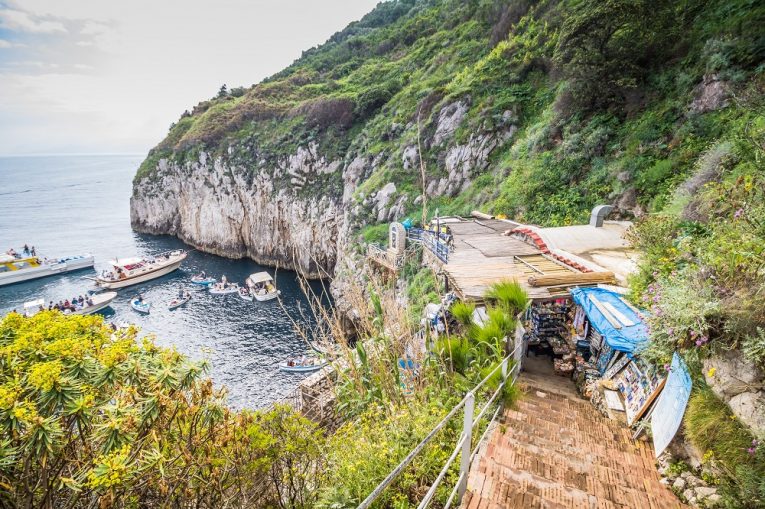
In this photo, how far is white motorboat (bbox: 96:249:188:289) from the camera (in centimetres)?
A: 3516

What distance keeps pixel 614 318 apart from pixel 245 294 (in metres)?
31.8

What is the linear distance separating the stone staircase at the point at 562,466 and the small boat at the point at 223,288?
108 ft

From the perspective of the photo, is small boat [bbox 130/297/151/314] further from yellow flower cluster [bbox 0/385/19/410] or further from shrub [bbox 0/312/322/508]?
yellow flower cluster [bbox 0/385/19/410]

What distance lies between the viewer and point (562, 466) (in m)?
4.57

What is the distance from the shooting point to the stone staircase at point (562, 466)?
3.97m

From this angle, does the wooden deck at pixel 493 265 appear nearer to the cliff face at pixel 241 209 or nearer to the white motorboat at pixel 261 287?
the cliff face at pixel 241 209

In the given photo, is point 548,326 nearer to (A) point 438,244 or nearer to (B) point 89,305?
(A) point 438,244

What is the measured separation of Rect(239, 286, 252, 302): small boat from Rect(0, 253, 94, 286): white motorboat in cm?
2389

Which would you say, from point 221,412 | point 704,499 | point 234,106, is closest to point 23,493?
point 221,412

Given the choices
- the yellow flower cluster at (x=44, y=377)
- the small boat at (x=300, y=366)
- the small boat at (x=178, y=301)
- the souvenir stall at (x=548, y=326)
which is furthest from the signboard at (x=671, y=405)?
the small boat at (x=178, y=301)

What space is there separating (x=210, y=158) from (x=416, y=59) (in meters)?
30.5

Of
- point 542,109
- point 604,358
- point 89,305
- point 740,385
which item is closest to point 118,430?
point 740,385

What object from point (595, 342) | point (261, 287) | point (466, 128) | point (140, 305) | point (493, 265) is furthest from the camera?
point (261, 287)

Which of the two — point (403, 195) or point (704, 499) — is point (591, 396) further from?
point (403, 195)
